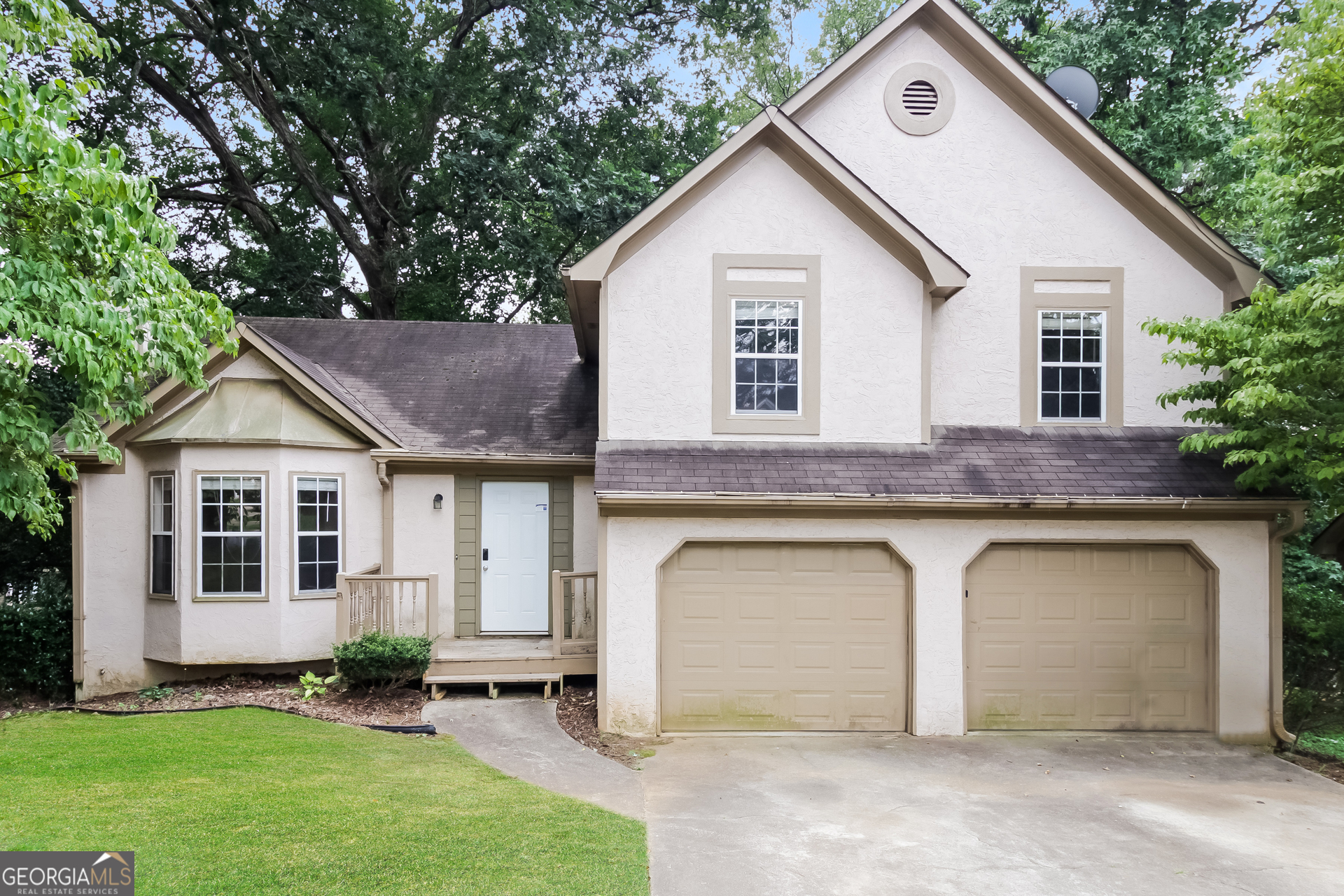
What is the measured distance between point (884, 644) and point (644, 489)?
3245 millimetres

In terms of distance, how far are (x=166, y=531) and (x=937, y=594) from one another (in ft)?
31.8

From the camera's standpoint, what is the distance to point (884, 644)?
28.2 feet

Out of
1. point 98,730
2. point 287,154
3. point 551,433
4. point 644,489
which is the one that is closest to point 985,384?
point 644,489

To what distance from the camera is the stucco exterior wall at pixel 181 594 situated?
9.79 meters

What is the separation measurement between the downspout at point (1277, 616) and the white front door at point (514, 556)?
8.84m

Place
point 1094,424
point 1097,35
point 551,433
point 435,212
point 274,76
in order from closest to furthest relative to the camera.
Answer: point 1094,424 < point 551,433 < point 1097,35 < point 274,76 < point 435,212

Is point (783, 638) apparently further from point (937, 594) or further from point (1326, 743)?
point (1326, 743)

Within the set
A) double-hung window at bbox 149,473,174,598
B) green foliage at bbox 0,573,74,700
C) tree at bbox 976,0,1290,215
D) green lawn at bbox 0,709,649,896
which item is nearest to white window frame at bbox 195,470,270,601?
double-hung window at bbox 149,473,174,598

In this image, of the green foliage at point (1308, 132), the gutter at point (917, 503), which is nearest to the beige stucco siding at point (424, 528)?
the gutter at point (917, 503)

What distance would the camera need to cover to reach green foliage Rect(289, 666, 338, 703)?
9266 mm

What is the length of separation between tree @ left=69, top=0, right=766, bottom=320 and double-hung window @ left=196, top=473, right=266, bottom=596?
1040 centimetres

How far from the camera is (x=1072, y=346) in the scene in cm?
941

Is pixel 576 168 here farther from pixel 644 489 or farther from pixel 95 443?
pixel 95 443
